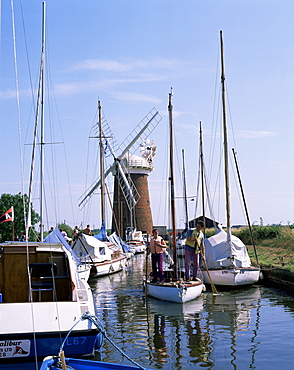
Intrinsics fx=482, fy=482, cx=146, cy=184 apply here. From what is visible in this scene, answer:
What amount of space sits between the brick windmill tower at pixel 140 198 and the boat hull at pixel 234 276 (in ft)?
135

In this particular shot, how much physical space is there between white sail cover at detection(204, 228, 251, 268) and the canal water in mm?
1240

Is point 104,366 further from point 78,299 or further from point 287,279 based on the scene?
point 287,279

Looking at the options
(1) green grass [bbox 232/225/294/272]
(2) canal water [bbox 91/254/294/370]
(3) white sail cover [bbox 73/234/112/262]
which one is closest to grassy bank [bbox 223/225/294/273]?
(1) green grass [bbox 232/225/294/272]

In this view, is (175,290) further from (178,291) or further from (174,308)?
(174,308)

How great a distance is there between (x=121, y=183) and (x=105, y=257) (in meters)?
34.6

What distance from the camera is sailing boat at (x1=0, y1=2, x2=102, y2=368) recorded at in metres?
7.85

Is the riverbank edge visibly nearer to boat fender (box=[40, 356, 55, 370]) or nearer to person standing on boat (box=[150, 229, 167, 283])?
person standing on boat (box=[150, 229, 167, 283])

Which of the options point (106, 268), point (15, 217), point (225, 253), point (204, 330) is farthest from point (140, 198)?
point (204, 330)

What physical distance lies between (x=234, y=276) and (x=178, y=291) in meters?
4.30

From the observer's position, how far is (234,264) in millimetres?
19641

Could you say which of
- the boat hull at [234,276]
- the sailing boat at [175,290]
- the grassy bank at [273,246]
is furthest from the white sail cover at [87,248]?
the sailing boat at [175,290]

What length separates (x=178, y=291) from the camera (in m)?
15.5

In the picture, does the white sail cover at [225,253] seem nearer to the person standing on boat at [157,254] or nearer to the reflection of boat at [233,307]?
the reflection of boat at [233,307]

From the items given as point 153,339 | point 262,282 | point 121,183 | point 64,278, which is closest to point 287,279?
point 262,282
